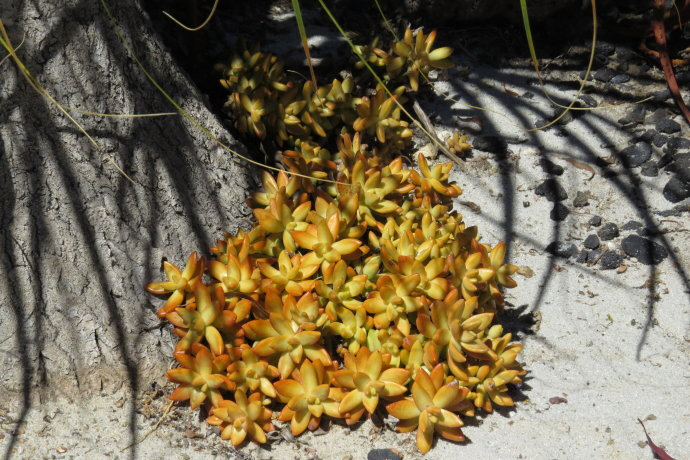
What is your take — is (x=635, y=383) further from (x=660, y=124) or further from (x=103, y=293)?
(x=103, y=293)

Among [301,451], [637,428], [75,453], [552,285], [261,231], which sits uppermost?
[261,231]

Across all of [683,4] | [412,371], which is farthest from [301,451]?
[683,4]

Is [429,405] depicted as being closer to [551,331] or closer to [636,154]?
[551,331]

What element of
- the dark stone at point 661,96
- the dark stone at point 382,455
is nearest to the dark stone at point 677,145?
the dark stone at point 661,96

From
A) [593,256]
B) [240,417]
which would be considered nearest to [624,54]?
[593,256]

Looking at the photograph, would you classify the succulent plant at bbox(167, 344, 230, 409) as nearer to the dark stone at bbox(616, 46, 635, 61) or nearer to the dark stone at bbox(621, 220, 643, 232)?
the dark stone at bbox(621, 220, 643, 232)

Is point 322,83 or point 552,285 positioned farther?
point 322,83

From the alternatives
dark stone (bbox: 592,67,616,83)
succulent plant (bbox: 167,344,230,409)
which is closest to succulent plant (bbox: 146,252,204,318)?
succulent plant (bbox: 167,344,230,409)

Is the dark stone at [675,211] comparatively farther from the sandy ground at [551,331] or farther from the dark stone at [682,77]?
the dark stone at [682,77]
